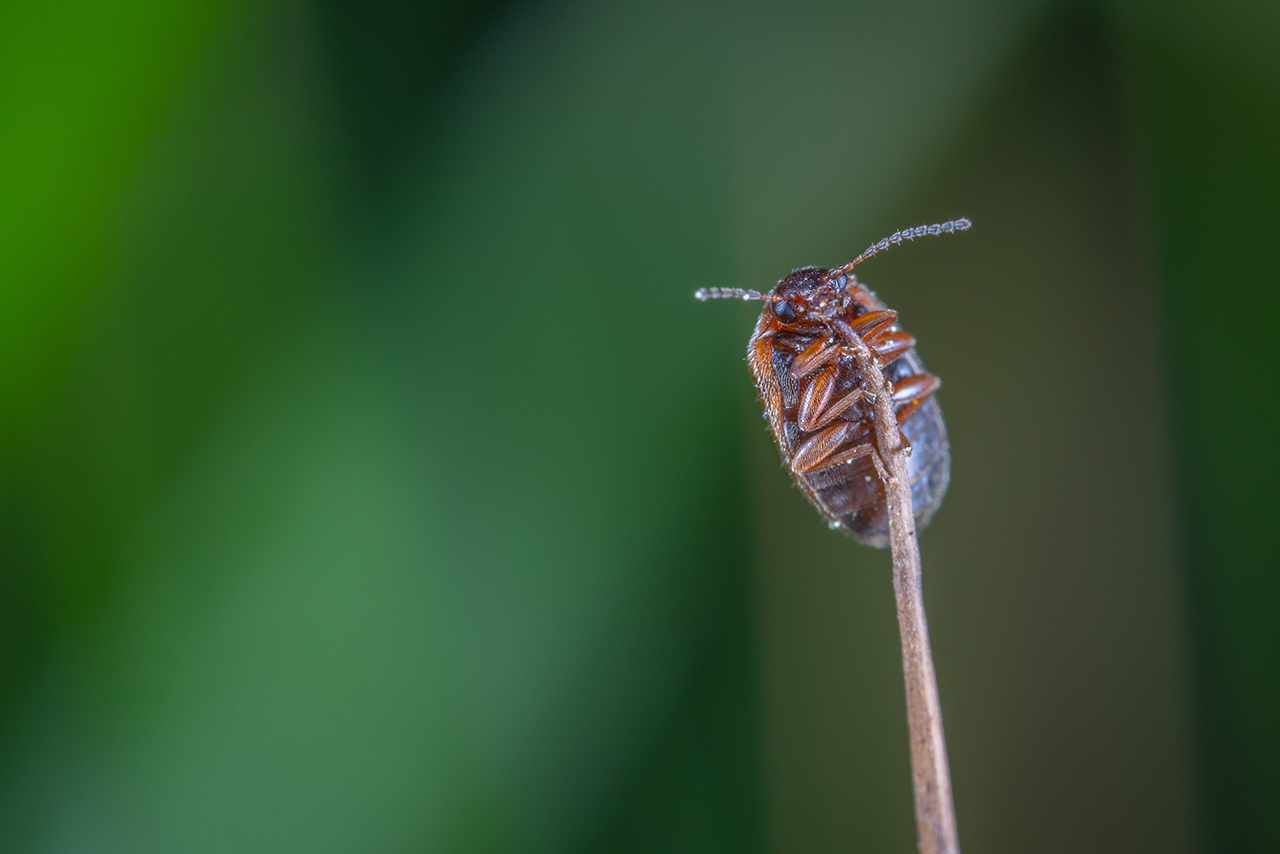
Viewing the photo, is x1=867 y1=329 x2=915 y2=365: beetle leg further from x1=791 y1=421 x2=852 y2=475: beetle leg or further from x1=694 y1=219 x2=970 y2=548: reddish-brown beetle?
x1=791 y1=421 x2=852 y2=475: beetle leg

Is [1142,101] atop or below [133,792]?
atop

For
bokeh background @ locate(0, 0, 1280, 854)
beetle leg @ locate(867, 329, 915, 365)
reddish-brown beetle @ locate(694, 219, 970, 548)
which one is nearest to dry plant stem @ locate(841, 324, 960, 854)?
reddish-brown beetle @ locate(694, 219, 970, 548)

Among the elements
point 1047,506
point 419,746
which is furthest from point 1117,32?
point 419,746

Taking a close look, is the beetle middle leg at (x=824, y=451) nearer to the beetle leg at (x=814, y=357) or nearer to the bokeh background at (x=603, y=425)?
the beetle leg at (x=814, y=357)

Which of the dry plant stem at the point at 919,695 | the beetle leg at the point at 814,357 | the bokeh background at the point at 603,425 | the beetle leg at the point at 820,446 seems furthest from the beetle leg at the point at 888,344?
the bokeh background at the point at 603,425

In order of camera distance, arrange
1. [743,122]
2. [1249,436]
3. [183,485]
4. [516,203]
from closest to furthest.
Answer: [183,485] → [1249,436] → [516,203] → [743,122]

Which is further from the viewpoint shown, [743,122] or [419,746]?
[743,122]

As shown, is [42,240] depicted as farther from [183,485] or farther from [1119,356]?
[1119,356]
